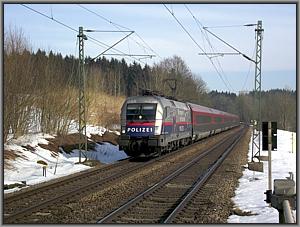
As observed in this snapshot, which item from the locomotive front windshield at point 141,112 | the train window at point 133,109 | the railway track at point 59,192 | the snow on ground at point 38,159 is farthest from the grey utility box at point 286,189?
the train window at point 133,109

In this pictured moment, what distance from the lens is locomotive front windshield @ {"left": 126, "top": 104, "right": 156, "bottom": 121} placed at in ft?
72.8

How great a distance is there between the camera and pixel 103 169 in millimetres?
19125

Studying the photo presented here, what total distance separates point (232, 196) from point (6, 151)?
10.6 meters

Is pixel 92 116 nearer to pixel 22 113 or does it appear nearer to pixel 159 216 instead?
pixel 22 113

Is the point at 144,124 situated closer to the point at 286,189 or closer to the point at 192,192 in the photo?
the point at 192,192

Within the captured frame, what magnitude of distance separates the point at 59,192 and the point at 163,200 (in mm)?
3243

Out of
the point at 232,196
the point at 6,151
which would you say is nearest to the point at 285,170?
the point at 232,196

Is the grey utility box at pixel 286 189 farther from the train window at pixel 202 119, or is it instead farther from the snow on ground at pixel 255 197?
the train window at pixel 202 119

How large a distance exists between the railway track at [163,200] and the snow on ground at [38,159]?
4.16 meters

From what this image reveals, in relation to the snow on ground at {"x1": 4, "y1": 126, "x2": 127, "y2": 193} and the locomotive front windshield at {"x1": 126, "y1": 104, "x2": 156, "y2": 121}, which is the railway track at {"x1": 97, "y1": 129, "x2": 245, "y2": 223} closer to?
the locomotive front windshield at {"x1": 126, "y1": 104, "x2": 156, "y2": 121}

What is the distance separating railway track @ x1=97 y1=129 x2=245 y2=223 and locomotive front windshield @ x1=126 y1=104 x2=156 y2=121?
3.91m

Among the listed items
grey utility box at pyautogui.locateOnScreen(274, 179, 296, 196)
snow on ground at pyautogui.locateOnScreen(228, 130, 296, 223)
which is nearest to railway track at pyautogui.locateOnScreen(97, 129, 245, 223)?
snow on ground at pyautogui.locateOnScreen(228, 130, 296, 223)

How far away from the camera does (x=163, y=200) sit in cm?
1234

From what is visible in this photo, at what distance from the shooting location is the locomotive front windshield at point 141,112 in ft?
72.8
